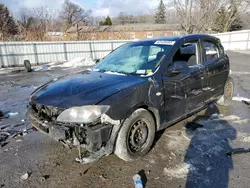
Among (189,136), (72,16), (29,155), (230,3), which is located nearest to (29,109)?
(29,155)

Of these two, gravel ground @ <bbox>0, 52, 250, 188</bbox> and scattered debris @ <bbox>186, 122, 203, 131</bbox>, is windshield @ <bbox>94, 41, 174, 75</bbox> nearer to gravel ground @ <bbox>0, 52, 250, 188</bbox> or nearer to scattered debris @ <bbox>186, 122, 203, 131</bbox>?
gravel ground @ <bbox>0, 52, 250, 188</bbox>

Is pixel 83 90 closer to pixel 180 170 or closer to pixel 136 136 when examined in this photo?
pixel 136 136

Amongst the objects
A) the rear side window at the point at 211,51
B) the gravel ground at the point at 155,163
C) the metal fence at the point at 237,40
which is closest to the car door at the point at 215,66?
the rear side window at the point at 211,51

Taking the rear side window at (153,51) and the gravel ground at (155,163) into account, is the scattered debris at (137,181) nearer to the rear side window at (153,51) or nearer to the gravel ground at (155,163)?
the gravel ground at (155,163)

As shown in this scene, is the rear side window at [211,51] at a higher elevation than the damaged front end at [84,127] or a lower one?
higher

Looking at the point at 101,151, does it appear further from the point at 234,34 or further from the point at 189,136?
the point at 234,34

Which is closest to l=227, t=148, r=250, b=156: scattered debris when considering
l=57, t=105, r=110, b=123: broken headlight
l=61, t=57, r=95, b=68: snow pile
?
l=57, t=105, r=110, b=123: broken headlight

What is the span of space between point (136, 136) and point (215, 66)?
2587 millimetres

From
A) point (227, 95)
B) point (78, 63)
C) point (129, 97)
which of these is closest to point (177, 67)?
point (129, 97)

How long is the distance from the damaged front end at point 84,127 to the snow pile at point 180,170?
0.84 metres

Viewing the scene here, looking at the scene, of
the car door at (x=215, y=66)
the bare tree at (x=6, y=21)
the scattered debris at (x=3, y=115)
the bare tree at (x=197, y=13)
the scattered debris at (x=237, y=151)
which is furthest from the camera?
the bare tree at (x=197, y=13)

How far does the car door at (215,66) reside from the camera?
15.1ft

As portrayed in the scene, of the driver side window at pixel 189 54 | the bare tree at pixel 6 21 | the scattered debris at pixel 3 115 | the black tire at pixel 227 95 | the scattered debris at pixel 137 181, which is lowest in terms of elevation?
the scattered debris at pixel 3 115

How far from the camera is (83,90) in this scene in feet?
10.0
